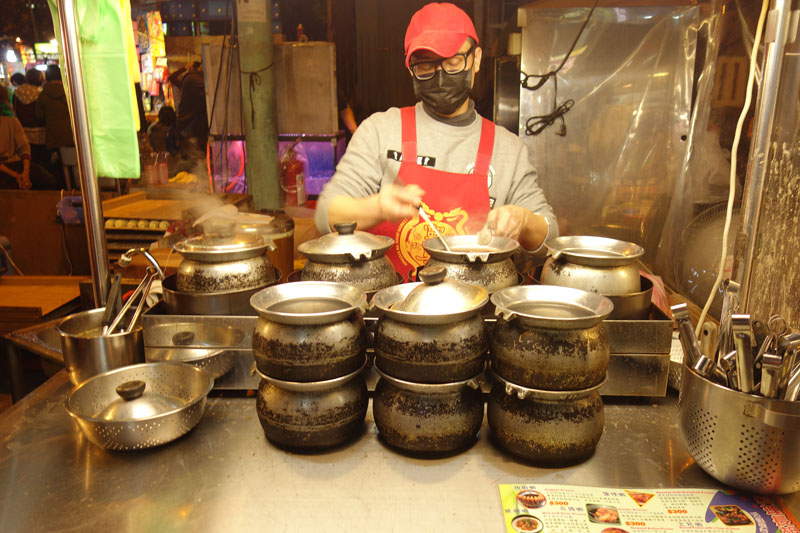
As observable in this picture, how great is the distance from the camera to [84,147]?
1.81 meters

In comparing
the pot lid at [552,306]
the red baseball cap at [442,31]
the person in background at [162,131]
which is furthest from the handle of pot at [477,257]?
the person in background at [162,131]

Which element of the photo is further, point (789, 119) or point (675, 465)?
point (789, 119)

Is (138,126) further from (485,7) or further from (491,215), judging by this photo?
(485,7)

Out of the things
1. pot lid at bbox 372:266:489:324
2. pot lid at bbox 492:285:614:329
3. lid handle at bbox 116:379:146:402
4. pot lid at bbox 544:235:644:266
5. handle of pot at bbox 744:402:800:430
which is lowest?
lid handle at bbox 116:379:146:402

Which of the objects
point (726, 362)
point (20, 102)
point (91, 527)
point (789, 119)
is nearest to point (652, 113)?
point (789, 119)

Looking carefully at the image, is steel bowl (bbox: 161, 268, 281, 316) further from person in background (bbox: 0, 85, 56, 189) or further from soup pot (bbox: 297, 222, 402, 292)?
person in background (bbox: 0, 85, 56, 189)

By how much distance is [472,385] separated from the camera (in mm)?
1242

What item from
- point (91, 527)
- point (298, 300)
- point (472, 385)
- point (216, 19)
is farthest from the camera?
point (216, 19)

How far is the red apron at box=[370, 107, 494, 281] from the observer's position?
2322 millimetres

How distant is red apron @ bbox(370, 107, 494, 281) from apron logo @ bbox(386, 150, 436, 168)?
0.02 meters

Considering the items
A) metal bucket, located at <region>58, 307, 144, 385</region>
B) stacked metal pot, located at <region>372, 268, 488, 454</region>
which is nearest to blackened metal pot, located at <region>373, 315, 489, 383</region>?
stacked metal pot, located at <region>372, 268, 488, 454</region>

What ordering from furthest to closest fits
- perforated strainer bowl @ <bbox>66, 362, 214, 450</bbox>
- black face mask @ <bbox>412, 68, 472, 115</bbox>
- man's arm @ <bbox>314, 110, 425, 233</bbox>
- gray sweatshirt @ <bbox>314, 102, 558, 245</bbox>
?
gray sweatshirt @ <bbox>314, 102, 558, 245</bbox> < black face mask @ <bbox>412, 68, 472, 115</bbox> < man's arm @ <bbox>314, 110, 425, 233</bbox> < perforated strainer bowl @ <bbox>66, 362, 214, 450</bbox>

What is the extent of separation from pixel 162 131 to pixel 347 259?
700cm

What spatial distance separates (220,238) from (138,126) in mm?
742
